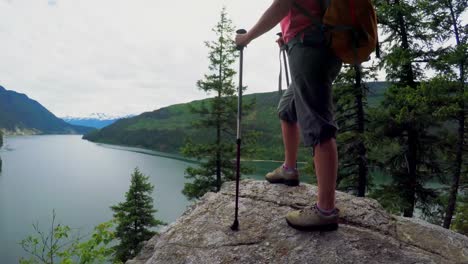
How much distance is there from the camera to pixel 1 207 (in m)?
43.5

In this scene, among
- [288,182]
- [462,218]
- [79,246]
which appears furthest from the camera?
[462,218]

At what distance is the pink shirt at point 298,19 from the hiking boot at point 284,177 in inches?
81.7

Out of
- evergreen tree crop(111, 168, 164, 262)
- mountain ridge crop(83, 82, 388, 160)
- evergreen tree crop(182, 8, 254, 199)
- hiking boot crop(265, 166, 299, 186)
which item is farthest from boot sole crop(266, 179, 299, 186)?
mountain ridge crop(83, 82, 388, 160)

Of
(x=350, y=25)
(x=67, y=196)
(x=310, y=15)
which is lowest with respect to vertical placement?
(x=67, y=196)

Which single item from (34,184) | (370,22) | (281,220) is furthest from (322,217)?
(34,184)

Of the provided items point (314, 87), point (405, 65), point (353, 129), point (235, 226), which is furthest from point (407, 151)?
point (314, 87)

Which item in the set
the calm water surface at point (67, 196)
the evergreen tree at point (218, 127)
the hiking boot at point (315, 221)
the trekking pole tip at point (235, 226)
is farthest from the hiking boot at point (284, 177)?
the calm water surface at point (67, 196)

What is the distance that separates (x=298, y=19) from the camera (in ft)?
9.97

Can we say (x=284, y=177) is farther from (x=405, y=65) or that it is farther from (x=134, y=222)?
(x=134, y=222)

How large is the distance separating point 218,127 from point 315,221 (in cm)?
1814

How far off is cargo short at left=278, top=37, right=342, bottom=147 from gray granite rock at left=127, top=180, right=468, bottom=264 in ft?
3.53

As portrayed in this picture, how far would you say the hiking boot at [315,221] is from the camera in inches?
129

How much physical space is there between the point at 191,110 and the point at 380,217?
751 inches

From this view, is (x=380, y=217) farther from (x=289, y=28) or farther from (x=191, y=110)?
(x=191, y=110)
